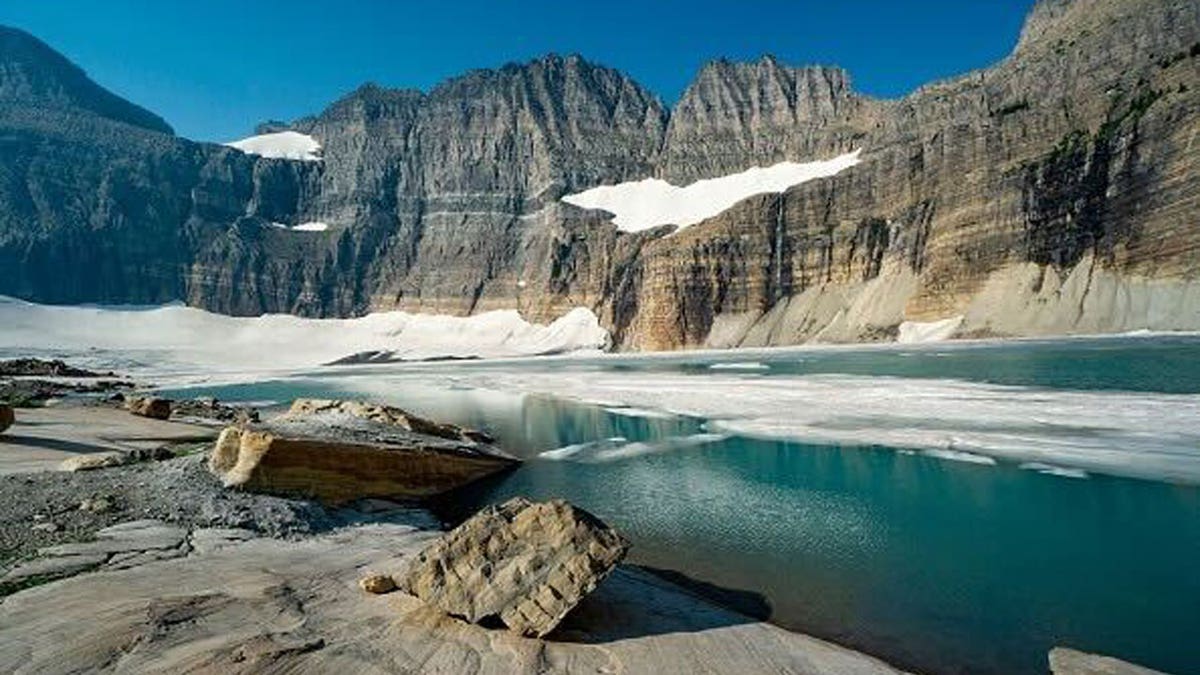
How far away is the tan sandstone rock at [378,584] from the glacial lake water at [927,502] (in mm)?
5650

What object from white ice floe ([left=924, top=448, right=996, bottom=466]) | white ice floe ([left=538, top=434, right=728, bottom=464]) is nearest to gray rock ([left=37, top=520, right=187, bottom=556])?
white ice floe ([left=538, top=434, right=728, bottom=464])

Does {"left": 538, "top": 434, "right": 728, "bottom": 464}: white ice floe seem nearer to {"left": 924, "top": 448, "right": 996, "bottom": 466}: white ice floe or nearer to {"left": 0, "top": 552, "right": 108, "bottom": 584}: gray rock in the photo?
{"left": 924, "top": 448, "right": 996, "bottom": 466}: white ice floe

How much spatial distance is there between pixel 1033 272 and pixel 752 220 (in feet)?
195

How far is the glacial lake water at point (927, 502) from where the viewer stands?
11383 mm

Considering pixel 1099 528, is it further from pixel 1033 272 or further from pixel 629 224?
pixel 629 224

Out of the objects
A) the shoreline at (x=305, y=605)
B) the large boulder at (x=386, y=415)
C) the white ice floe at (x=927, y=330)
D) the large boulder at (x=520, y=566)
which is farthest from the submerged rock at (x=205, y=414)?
the white ice floe at (x=927, y=330)

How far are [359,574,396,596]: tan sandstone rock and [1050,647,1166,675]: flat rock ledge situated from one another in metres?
9.62

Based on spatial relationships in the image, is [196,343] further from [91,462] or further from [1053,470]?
[1053,470]

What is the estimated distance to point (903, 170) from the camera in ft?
427

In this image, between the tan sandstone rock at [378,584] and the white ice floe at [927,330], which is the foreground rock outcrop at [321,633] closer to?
the tan sandstone rock at [378,584]

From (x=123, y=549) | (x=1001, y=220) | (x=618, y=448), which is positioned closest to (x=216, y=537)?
(x=123, y=549)

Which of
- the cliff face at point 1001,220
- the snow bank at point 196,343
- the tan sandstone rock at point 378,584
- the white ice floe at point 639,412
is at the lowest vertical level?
the tan sandstone rock at point 378,584

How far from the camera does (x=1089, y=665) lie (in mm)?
9242

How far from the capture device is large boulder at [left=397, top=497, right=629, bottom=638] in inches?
389
